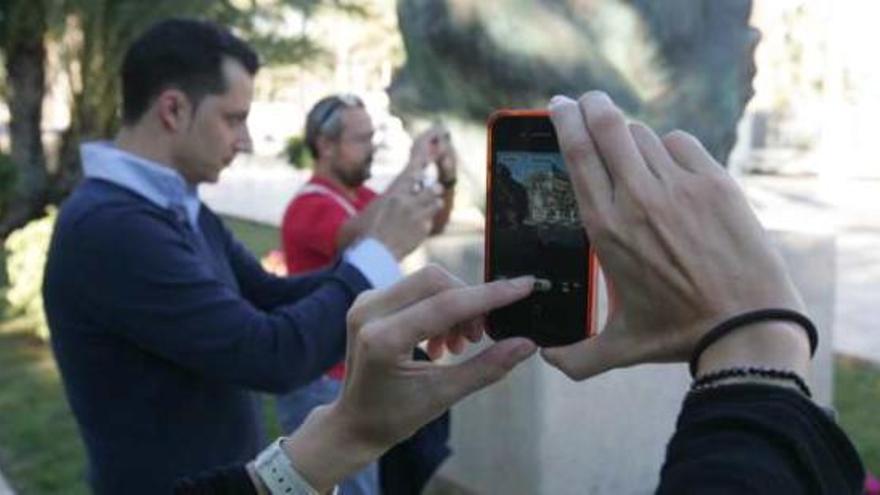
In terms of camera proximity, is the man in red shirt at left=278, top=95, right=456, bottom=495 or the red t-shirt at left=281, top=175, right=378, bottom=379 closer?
the man in red shirt at left=278, top=95, right=456, bottom=495

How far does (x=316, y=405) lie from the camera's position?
11.0 ft

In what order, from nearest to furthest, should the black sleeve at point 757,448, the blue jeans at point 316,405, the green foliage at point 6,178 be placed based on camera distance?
the black sleeve at point 757,448
the blue jeans at point 316,405
the green foliage at point 6,178

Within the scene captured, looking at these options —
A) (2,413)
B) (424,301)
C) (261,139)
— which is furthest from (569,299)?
(261,139)

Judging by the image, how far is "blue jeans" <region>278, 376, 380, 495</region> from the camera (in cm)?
298

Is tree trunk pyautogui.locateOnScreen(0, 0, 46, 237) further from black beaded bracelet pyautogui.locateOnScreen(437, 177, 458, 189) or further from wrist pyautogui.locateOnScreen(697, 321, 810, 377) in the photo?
wrist pyautogui.locateOnScreen(697, 321, 810, 377)

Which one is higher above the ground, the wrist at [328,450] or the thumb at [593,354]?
the thumb at [593,354]

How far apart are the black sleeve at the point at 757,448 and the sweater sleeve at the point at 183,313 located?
4.26 ft

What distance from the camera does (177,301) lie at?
2.06 metres

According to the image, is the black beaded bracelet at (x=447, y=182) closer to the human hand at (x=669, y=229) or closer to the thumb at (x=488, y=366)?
the thumb at (x=488, y=366)

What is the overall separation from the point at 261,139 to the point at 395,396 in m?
35.8

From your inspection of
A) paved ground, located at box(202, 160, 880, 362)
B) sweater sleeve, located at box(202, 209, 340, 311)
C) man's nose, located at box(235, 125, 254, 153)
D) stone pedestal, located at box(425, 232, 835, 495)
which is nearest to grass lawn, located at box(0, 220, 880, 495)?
paved ground, located at box(202, 160, 880, 362)

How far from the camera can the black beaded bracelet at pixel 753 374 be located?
33.1 inches

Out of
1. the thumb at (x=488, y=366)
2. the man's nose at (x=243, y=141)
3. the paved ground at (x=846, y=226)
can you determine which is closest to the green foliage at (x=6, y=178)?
the paved ground at (x=846, y=226)

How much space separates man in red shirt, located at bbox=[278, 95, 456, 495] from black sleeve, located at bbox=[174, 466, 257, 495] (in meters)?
1.54
